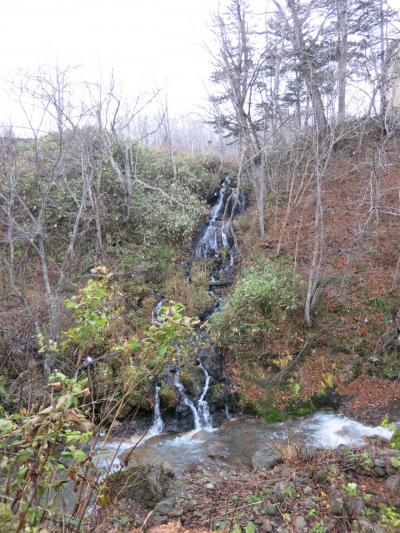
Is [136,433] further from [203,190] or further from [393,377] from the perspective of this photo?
[203,190]

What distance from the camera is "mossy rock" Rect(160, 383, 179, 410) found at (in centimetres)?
880

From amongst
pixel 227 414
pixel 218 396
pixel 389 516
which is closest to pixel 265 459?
pixel 389 516

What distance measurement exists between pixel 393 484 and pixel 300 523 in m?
1.45

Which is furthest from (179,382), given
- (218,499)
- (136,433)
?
(218,499)

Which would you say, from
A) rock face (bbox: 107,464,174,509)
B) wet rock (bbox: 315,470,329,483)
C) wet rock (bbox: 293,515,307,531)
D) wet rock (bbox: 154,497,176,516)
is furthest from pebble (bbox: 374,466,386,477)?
rock face (bbox: 107,464,174,509)

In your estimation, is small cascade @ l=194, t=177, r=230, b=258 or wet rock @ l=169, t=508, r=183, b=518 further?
small cascade @ l=194, t=177, r=230, b=258

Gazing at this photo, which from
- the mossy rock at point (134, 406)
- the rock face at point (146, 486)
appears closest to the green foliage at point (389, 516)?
the rock face at point (146, 486)

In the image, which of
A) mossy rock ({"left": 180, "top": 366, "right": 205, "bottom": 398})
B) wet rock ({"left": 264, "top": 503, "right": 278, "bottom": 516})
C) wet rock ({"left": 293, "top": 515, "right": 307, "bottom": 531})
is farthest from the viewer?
mossy rock ({"left": 180, "top": 366, "right": 205, "bottom": 398})

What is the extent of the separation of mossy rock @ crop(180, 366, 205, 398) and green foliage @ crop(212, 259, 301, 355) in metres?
1.07

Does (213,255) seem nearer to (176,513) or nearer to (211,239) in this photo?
(211,239)

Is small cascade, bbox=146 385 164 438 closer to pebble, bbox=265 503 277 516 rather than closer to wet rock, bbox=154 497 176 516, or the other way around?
wet rock, bbox=154 497 176 516

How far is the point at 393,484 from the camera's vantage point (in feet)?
16.0

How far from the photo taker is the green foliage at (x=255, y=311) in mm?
9859

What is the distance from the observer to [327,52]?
14.1m
